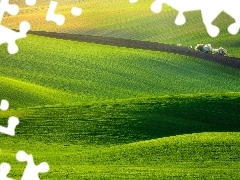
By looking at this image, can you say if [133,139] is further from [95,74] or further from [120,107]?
[95,74]

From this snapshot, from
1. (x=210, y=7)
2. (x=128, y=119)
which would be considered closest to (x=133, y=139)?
(x=128, y=119)

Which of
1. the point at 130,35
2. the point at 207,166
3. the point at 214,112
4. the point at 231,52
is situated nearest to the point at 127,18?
the point at 130,35

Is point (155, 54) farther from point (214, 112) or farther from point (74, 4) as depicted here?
point (74, 4)

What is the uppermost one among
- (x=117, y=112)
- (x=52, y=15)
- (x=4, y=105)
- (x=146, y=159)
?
(x=52, y=15)

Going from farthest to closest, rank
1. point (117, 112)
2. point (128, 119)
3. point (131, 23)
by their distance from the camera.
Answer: point (131, 23) → point (117, 112) → point (128, 119)

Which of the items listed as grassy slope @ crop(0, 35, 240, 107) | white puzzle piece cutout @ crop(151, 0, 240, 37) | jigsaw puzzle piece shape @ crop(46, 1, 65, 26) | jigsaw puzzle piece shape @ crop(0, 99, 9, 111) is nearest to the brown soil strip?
grassy slope @ crop(0, 35, 240, 107)

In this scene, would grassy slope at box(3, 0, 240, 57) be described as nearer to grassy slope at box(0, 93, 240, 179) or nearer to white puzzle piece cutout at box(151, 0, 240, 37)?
white puzzle piece cutout at box(151, 0, 240, 37)
